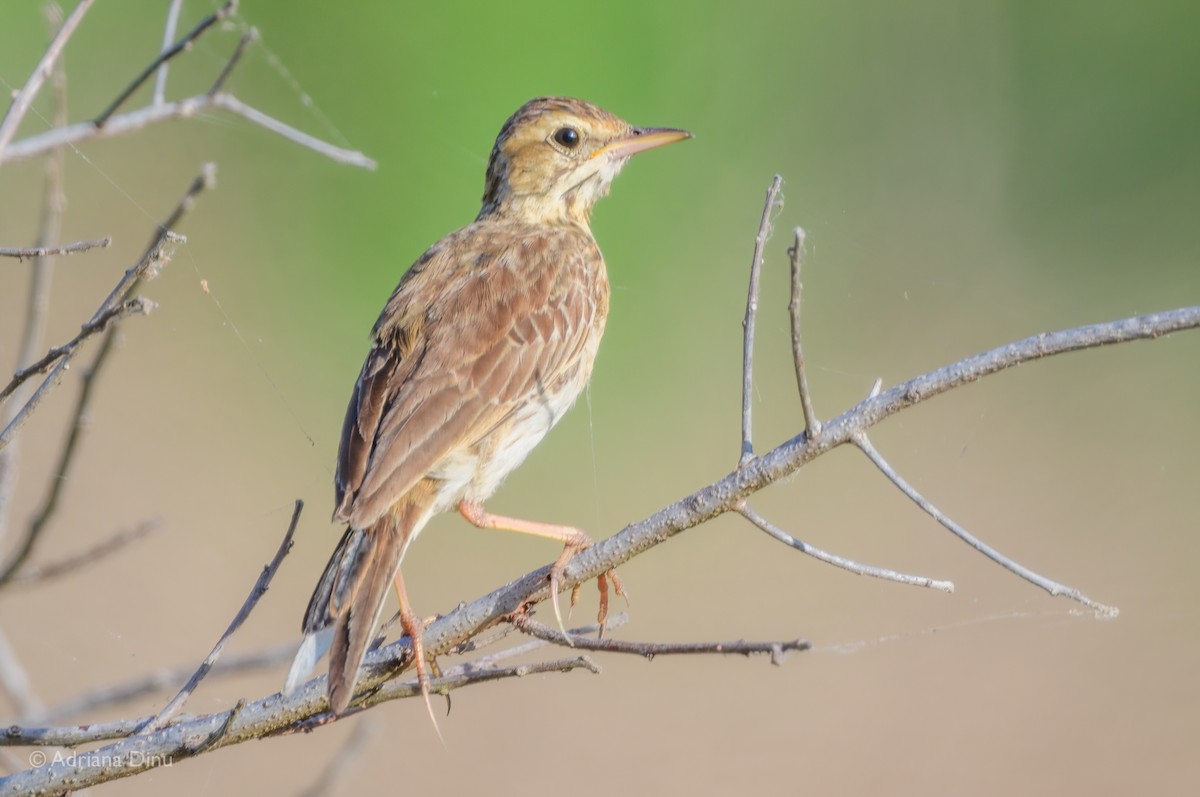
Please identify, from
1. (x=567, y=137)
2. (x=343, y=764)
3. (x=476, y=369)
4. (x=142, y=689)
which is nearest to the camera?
(x=142, y=689)

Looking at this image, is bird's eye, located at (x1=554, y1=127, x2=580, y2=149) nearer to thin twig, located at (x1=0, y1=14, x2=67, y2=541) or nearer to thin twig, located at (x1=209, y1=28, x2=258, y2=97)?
thin twig, located at (x1=209, y1=28, x2=258, y2=97)

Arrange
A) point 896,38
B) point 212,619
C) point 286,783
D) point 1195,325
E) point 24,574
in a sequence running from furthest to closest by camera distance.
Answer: point 896,38, point 212,619, point 286,783, point 24,574, point 1195,325

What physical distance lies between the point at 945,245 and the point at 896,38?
5.55 feet

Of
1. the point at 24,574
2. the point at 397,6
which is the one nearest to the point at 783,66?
the point at 397,6

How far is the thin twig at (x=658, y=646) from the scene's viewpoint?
102 inches

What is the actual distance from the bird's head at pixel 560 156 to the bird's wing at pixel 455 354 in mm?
351

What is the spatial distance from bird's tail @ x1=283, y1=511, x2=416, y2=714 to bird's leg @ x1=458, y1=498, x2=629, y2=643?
0.38 meters

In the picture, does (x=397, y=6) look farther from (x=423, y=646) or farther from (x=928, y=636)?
(x=423, y=646)

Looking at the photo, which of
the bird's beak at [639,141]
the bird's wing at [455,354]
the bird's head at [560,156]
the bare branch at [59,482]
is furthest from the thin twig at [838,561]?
the bird's head at [560,156]

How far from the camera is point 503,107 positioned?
8.95 metres

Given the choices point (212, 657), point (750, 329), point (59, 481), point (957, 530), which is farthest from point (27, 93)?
point (957, 530)

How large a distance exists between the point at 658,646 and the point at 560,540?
1.08 m

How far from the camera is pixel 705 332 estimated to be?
9.97 m

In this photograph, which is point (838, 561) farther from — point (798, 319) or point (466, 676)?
point (466, 676)
